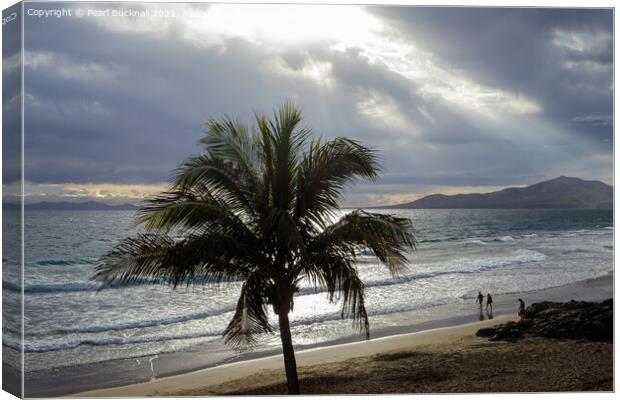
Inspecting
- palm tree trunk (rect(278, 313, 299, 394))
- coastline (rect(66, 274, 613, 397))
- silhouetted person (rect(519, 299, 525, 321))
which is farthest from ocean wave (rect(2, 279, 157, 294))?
silhouetted person (rect(519, 299, 525, 321))

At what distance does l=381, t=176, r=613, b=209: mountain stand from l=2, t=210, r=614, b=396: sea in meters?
0.25

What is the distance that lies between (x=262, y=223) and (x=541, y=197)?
193 inches

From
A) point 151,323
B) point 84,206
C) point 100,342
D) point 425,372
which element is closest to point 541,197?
point 425,372

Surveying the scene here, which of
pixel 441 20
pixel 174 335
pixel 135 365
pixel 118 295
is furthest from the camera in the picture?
pixel 118 295

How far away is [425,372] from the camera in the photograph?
352 inches

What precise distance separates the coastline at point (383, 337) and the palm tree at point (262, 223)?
209 cm

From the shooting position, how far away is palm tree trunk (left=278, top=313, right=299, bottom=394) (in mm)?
7677

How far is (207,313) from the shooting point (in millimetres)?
13219

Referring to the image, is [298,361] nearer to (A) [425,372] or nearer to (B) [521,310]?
(A) [425,372]

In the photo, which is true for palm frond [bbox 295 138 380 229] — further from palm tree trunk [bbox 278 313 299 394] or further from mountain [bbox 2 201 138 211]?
mountain [bbox 2 201 138 211]

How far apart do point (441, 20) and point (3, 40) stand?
510 centimetres

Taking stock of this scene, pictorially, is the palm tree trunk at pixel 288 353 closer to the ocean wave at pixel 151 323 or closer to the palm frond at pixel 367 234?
the palm frond at pixel 367 234

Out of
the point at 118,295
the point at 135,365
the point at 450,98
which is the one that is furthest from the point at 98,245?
the point at 450,98

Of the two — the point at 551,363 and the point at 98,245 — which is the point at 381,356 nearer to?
the point at 551,363
